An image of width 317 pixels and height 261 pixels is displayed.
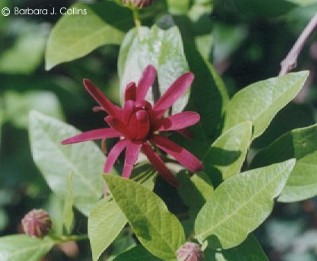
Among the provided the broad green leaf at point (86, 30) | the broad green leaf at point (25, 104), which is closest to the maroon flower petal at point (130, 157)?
the broad green leaf at point (86, 30)

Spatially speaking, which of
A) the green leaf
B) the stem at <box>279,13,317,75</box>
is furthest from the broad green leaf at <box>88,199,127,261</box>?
the stem at <box>279,13,317,75</box>

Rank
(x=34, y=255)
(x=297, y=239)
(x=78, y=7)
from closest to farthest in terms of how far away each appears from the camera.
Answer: (x=34, y=255), (x=78, y=7), (x=297, y=239)

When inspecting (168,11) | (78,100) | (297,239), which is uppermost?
(168,11)

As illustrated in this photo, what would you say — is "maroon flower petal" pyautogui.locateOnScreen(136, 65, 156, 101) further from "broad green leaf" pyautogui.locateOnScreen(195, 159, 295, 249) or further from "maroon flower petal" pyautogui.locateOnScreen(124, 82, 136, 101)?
"broad green leaf" pyautogui.locateOnScreen(195, 159, 295, 249)

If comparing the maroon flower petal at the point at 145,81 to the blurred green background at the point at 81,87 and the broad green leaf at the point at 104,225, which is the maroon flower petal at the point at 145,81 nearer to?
the broad green leaf at the point at 104,225

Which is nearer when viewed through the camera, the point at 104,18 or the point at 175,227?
the point at 175,227

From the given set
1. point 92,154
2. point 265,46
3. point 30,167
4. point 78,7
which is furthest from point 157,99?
point 30,167

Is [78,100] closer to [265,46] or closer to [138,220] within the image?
[265,46]
